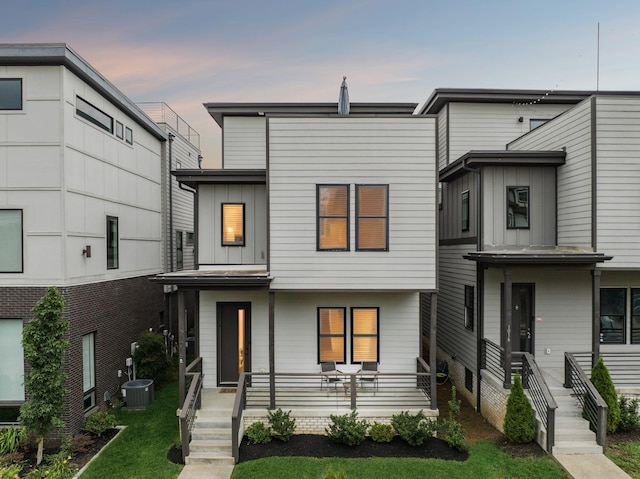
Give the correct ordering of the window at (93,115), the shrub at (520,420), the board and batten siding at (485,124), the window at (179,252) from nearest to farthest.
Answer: the shrub at (520,420)
the window at (93,115)
the board and batten siding at (485,124)
the window at (179,252)

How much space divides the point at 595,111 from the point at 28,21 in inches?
872

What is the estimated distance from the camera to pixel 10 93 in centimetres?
938

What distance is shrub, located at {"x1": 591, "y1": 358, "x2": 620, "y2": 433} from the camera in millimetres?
→ 8820

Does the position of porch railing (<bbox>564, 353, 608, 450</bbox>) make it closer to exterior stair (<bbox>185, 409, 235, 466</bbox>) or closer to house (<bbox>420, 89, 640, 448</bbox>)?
house (<bbox>420, 89, 640, 448</bbox>)

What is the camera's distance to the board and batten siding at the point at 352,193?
9.66m

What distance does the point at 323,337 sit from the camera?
35.5 ft

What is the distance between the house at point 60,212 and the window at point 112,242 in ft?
0.26

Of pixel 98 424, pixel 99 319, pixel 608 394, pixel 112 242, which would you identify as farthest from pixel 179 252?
pixel 608 394

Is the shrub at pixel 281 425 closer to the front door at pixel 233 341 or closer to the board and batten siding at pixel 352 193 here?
the front door at pixel 233 341

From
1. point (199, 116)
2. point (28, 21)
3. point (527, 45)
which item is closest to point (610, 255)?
point (527, 45)

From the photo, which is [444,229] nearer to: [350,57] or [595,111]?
[595,111]

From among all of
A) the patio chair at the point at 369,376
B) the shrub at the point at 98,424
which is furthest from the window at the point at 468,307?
the shrub at the point at 98,424

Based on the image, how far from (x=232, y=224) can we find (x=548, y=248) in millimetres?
9517

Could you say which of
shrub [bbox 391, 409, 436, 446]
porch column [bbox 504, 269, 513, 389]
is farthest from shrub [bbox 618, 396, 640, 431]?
shrub [bbox 391, 409, 436, 446]
